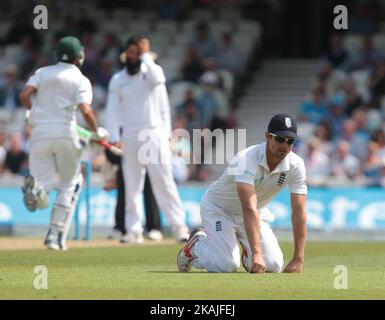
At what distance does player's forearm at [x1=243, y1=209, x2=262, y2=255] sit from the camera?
1127 cm

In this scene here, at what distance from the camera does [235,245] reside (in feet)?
39.4

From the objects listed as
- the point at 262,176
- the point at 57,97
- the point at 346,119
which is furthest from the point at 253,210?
the point at 346,119

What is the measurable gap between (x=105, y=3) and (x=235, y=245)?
17.6m

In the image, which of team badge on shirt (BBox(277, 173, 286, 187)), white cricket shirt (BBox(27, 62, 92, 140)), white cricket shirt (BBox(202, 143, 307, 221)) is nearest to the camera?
white cricket shirt (BBox(202, 143, 307, 221))

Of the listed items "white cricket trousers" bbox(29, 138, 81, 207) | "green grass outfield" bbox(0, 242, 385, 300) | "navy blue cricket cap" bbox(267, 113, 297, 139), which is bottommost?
"green grass outfield" bbox(0, 242, 385, 300)

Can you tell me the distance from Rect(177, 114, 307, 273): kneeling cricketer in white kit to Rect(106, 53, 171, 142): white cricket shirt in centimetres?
446

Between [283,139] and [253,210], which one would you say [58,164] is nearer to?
[253,210]

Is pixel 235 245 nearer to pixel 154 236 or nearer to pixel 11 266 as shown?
pixel 11 266

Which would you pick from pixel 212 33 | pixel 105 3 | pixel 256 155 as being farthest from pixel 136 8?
pixel 256 155

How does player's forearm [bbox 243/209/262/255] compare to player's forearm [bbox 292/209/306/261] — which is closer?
player's forearm [bbox 243/209/262/255]

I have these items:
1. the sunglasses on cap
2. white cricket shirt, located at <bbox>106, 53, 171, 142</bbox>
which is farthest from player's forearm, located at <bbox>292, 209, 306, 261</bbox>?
white cricket shirt, located at <bbox>106, 53, 171, 142</bbox>

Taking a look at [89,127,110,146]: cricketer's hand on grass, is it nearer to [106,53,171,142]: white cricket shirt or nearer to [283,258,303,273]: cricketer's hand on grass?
[106,53,171,142]: white cricket shirt

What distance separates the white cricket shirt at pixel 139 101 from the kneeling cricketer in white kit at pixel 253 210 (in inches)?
176

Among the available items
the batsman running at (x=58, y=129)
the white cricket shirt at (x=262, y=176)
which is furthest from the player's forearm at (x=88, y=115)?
the white cricket shirt at (x=262, y=176)
